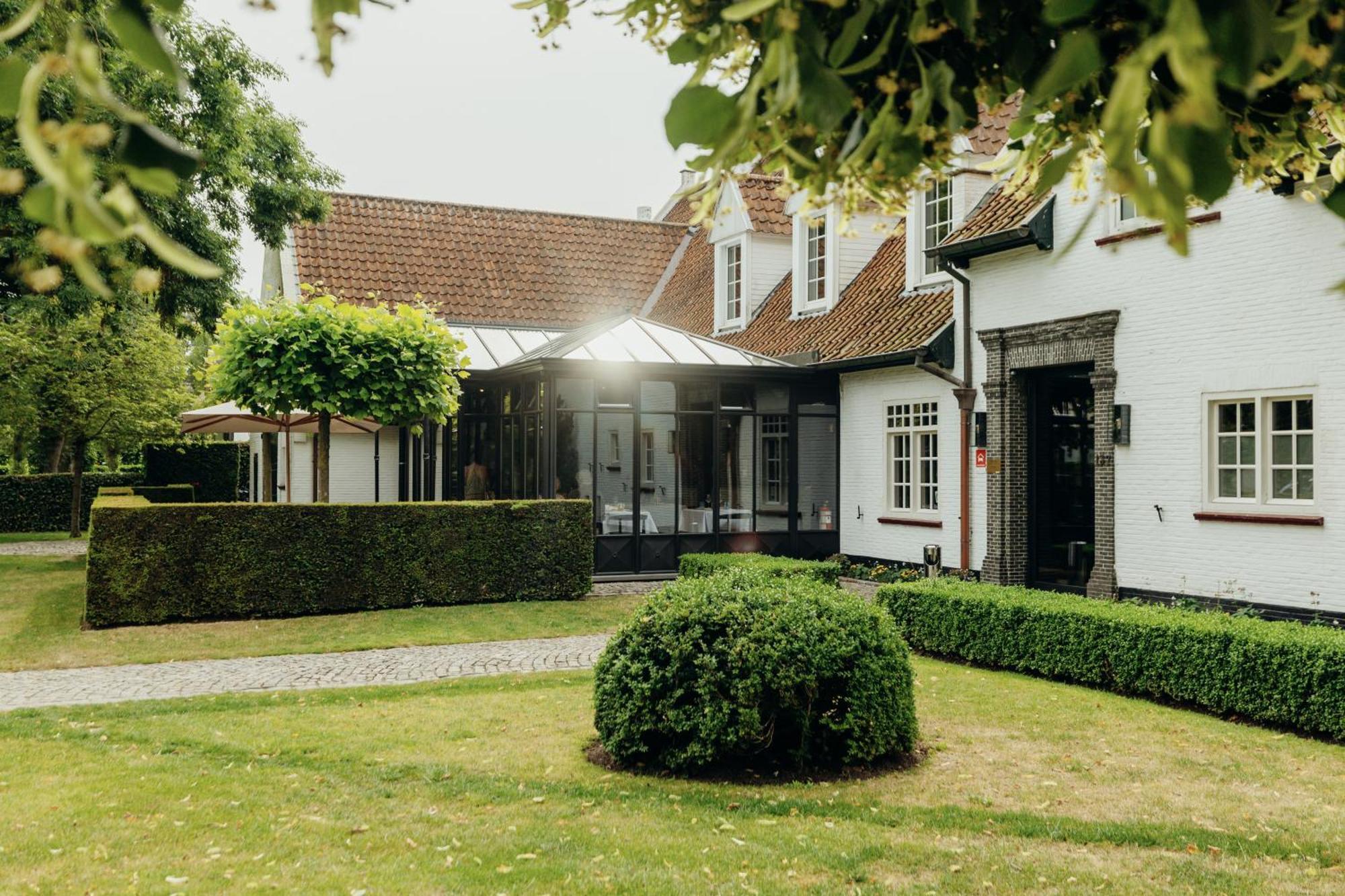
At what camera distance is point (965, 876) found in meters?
4.57

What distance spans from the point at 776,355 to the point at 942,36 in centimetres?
1608

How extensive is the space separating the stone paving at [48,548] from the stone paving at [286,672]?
38.0ft

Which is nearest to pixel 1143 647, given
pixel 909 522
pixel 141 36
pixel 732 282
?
pixel 909 522

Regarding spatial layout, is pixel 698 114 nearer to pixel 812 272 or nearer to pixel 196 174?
pixel 196 174

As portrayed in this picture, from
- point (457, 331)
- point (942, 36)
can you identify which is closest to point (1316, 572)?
point (942, 36)

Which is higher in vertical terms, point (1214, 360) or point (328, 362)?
point (328, 362)

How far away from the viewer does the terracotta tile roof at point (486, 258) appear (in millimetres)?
22094

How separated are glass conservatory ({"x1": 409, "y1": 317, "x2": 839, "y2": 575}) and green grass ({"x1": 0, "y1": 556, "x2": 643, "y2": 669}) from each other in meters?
2.50

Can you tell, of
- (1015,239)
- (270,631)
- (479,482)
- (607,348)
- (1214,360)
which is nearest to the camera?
(1214,360)

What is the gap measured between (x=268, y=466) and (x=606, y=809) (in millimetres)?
17723

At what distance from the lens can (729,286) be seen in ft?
69.2

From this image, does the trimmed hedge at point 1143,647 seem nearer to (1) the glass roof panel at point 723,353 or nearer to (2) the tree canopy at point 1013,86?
(2) the tree canopy at point 1013,86

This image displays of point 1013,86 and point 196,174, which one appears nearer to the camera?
point 1013,86

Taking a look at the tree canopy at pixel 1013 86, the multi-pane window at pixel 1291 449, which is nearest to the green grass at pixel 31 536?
the multi-pane window at pixel 1291 449
